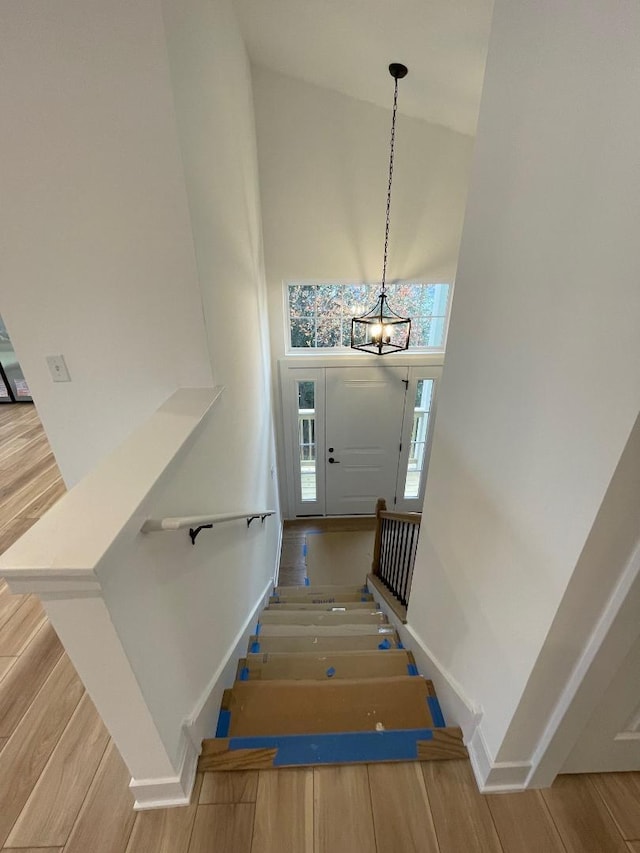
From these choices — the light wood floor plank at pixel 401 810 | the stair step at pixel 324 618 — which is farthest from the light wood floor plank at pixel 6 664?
the light wood floor plank at pixel 401 810

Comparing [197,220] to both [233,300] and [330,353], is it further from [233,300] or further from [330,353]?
[330,353]

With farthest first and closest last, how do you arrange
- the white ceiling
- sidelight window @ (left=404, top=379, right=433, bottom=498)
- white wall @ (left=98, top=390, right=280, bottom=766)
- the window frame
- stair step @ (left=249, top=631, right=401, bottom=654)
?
sidelight window @ (left=404, top=379, right=433, bottom=498), the window frame, stair step @ (left=249, top=631, right=401, bottom=654), the white ceiling, white wall @ (left=98, top=390, right=280, bottom=766)

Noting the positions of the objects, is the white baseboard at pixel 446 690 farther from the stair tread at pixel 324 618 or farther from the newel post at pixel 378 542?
the newel post at pixel 378 542

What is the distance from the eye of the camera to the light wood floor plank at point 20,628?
157 centimetres

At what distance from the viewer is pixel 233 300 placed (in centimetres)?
188

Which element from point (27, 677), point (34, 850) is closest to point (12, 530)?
point (27, 677)

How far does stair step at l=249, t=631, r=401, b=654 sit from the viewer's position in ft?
6.42

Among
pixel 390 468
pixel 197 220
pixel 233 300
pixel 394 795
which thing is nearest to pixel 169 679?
pixel 394 795

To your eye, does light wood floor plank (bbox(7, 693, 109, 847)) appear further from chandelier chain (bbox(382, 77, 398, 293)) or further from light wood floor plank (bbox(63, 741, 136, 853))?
chandelier chain (bbox(382, 77, 398, 293))

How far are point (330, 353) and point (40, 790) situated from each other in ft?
11.8

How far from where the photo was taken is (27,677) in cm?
144

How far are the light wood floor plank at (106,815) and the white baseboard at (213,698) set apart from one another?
0.24 meters

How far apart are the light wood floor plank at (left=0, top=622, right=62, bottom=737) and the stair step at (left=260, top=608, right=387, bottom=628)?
1189 mm

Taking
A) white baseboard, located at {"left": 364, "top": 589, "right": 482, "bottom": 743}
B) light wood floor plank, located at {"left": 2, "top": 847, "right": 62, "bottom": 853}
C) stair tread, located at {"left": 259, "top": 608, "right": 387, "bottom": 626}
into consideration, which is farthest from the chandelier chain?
light wood floor plank, located at {"left": 2, "top": 847, "right": 62, "bottom": 853}
